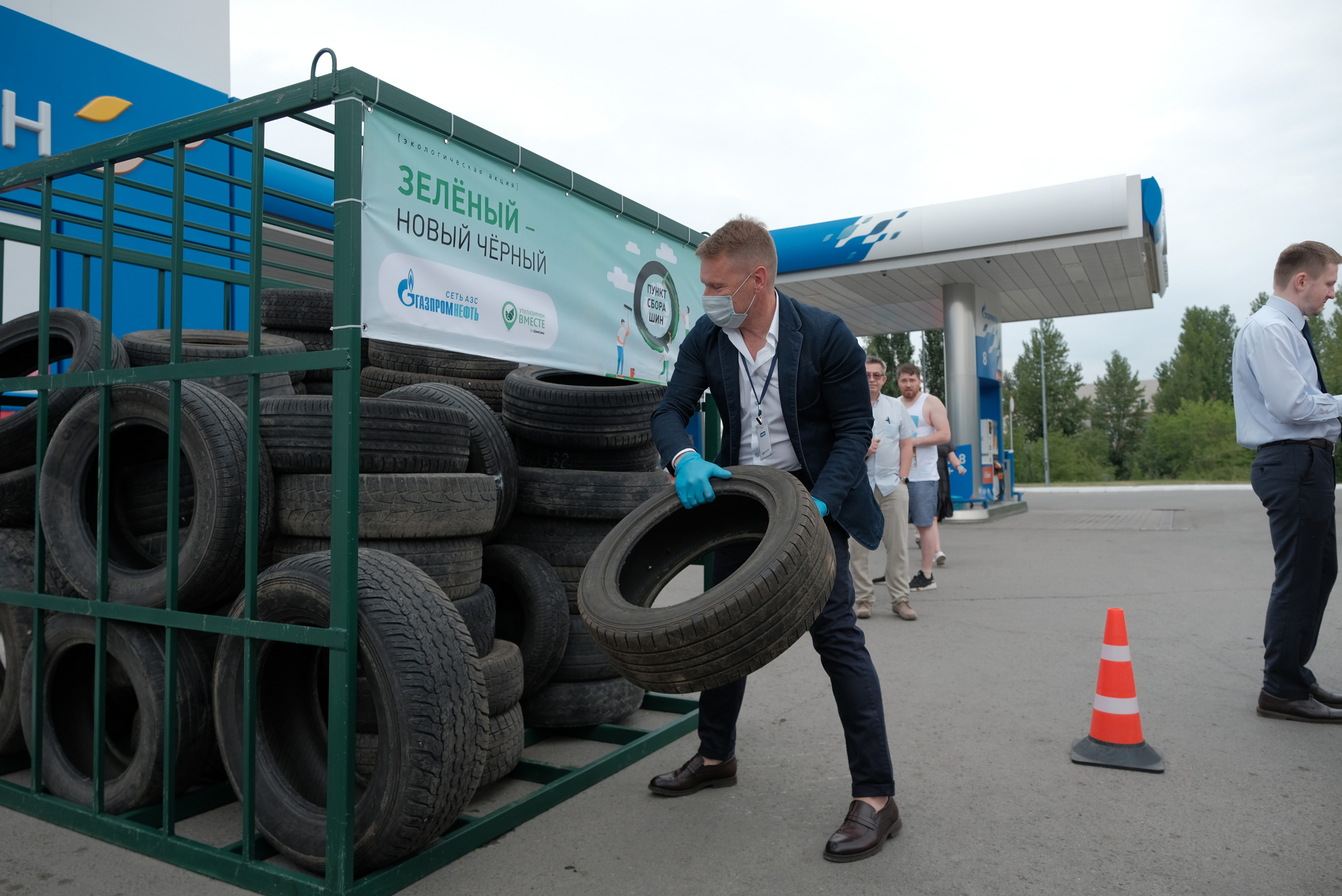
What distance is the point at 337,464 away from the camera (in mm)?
2660

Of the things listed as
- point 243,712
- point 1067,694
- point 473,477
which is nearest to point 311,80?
point 473,477

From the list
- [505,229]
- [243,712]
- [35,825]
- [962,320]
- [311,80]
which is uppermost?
[962,320]

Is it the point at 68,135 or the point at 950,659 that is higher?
the point at 68,135

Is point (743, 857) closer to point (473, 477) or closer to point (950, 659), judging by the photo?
point (473, 477)

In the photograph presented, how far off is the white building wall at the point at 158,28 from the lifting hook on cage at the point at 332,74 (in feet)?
Result: 27.6

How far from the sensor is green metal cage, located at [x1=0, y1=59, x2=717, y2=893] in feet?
8.73

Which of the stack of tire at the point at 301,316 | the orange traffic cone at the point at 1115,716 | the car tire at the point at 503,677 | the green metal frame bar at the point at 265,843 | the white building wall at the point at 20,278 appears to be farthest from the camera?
the white building wall at the point at 20,278

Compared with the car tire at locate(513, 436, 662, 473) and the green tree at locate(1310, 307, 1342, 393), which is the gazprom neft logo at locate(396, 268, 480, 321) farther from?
the green tree at locate(1310, 307, 1342, 393)

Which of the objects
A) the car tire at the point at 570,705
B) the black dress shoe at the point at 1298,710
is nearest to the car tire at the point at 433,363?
the car tire at the point at 570,705

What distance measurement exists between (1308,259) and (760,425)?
3.11 meters

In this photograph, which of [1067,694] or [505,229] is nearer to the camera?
[505,229]

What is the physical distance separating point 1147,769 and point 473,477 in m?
2.99

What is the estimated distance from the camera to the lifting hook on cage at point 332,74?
2686mm

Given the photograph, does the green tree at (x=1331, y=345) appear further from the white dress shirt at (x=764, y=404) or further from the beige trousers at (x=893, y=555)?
the white dress shirt at (x=764, y=404)
